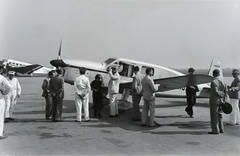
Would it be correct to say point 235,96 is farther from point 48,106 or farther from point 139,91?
point 48,106

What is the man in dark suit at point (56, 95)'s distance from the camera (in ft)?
23.6

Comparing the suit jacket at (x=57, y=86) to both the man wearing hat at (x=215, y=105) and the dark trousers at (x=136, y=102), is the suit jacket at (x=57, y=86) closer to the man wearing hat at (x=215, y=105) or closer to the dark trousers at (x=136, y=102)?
the dark trousers at (x=136, y=102)

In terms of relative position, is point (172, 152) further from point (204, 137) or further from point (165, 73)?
point (165, 73)

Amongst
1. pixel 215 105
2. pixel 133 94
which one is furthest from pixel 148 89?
pixel 215 105

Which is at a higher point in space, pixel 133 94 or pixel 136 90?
pixel 136 90

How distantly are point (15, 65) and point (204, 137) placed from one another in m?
40.5

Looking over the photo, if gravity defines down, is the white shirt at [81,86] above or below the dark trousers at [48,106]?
above

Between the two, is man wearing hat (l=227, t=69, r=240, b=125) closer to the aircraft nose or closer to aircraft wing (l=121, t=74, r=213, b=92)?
aircraft wing (l=121, t=74, r=213, b=92)

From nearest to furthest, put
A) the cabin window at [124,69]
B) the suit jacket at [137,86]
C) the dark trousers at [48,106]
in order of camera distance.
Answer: the suit jacket at [137,86] < the dark trousers at [48,106] < the cabin window at [124,69]

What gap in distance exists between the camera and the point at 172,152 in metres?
4.28

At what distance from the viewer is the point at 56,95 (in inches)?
284

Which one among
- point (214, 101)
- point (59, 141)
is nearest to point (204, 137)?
point (214, 101)

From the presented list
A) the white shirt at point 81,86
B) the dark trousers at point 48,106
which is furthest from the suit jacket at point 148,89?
the dark trousers at point 48,106

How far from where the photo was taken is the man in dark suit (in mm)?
7187
